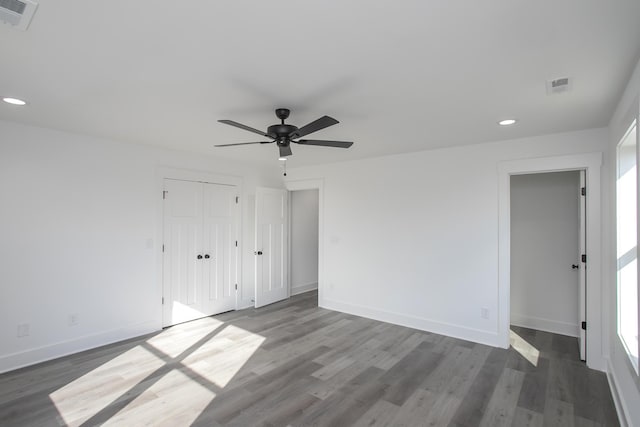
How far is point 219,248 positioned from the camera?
507 cm

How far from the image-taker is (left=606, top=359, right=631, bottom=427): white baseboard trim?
91.9 inches

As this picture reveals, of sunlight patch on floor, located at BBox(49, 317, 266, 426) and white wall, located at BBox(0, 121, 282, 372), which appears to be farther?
white wall, located at BBox(0, 121, 282, 372)

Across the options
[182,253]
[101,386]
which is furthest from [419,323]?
[101,386]

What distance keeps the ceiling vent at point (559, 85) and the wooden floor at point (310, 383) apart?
8.16ft

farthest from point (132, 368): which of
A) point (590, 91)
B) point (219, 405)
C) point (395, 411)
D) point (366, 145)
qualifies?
point (590, 91)

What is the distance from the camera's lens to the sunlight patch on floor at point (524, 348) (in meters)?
3.52

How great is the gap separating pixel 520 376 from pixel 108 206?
4.91 metres

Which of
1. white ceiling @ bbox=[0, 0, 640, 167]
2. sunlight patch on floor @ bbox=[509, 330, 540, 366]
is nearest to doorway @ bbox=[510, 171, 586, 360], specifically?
sunlight patch on floor @ bbox=[509, 330, 540, 366]

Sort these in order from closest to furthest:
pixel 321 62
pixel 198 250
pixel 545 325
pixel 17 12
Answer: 1. pixel 17 12
2. pixel 321 62
3. pixel 545 325
4. pixel 198 250

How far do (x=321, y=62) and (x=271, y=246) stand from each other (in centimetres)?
415

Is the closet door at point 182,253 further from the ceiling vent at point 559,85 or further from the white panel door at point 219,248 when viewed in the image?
the ceiling vent at point 559,85

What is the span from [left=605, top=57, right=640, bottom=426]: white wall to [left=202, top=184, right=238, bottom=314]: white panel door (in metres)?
4.68

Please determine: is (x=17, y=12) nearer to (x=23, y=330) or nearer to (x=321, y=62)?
(x=321, y=62)

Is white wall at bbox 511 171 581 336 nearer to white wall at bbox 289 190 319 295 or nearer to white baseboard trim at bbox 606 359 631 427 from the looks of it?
white baseboard trim at bbox 606 359 631 427
